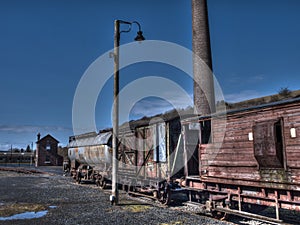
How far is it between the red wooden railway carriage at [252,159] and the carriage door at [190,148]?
54cm

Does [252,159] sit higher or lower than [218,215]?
higher

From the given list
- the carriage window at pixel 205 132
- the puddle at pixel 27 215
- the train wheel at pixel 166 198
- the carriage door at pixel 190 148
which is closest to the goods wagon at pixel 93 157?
the train wheel at pixel 166 198

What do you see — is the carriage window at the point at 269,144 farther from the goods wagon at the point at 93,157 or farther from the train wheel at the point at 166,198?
the goods wagon at the point at 93,157

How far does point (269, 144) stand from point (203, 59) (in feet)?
44.8

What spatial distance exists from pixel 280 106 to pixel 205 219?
4311 millimetres

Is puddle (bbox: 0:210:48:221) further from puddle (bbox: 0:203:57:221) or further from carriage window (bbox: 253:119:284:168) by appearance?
carriage window (bbox: 253:119:284:168)

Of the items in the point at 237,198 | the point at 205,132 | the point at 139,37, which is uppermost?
the point at 139,37

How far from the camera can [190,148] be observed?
38.6 feet

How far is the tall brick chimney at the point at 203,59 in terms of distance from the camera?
64.3ft

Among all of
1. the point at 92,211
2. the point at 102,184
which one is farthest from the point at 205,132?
the point at 102,184

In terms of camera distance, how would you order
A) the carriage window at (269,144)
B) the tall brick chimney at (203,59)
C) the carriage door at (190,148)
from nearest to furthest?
1. the carriage window at (269,144)
2. the carriage door at (190,148)
3. the tall brick chimney at (203,59)

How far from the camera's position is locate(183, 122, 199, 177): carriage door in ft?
36.6

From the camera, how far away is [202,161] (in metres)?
10.3

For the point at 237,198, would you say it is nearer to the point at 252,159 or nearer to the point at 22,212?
the point at 252,159
